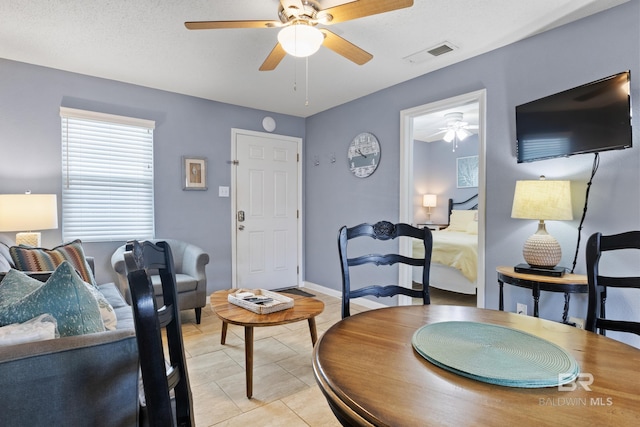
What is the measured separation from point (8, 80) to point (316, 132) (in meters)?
3.18

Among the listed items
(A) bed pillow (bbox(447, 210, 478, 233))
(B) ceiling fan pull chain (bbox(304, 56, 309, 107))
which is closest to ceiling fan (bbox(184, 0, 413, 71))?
(B) ceiling fan pull chain (bbox(304, 56, 309, 107))

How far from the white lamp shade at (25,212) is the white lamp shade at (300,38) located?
232cm

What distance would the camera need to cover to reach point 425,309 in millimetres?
1345

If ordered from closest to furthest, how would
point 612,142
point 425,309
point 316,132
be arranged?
point 425,309 < point 612,142 < point 316,132

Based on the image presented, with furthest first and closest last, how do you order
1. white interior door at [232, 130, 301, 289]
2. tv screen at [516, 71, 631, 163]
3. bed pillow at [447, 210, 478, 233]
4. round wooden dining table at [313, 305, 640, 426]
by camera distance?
bed pillow at [447, 210, 478, 233], white interior door at [232, 130, 301, 289], tv screen at [516, 71, 631, 163], round wooden dining table at [313, 305, 640, 426]

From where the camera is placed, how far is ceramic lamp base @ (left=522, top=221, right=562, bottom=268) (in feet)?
7.27

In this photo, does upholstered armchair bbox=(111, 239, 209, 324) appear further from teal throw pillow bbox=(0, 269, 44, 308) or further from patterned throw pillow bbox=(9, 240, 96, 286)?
teal throw pillow bbox=(0, 269, 44, 308)

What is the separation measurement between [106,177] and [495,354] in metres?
3.72

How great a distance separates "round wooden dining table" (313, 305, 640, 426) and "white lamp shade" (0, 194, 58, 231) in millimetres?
2791

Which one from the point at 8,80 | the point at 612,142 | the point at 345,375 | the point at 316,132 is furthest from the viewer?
the point at 316,132

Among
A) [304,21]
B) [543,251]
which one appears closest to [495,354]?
[543,251]

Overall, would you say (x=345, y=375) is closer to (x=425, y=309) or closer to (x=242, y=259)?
(x=425, y=309)

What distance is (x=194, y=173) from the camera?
153 inches

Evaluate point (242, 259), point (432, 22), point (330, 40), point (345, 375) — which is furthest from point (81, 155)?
point (345, 375)
